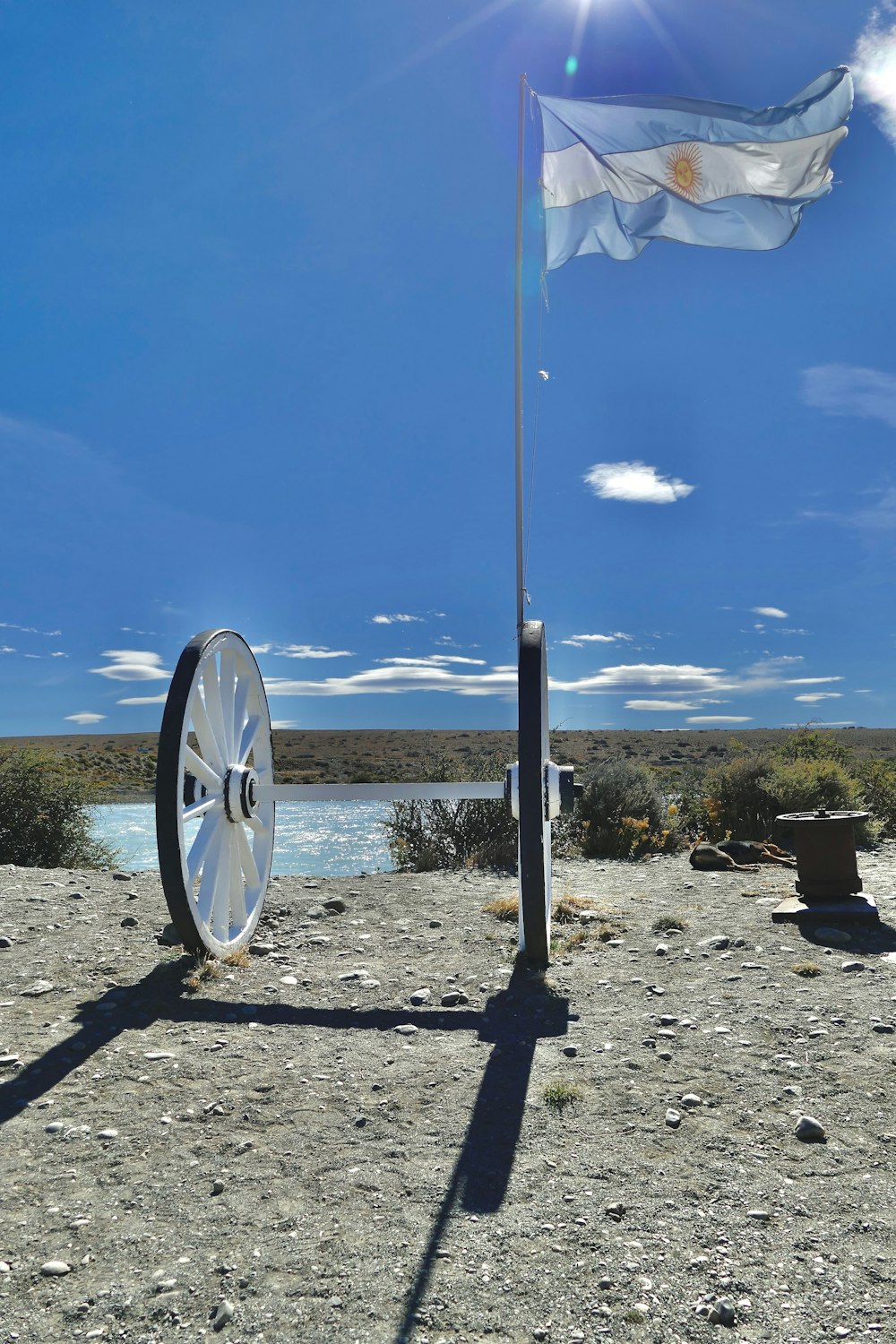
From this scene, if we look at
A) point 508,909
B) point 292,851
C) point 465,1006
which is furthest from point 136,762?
point 465,1006

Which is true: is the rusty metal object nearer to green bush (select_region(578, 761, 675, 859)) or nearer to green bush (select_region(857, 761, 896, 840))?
green bush (select_region(578, 761, 675, 859))

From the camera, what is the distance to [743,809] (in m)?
13.3

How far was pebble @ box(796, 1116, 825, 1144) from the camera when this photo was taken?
3.82 metres

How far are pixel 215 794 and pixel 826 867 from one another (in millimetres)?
5201

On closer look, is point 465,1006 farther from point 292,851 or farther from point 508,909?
point 292,851

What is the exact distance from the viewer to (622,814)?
13023mm

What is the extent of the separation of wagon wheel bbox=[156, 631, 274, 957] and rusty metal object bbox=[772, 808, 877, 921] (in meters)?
4.52

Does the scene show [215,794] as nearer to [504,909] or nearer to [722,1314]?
[504,909]

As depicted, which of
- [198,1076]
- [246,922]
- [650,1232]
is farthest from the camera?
[246,922]

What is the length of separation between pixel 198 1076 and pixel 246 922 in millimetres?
2498

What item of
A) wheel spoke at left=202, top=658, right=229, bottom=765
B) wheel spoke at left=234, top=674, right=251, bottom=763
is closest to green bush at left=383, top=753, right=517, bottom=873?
wheel spoke at left=234, top=674, right=251, bottom=763

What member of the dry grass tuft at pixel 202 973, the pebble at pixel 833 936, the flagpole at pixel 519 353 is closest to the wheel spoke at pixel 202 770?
the dry grass tuft at pixel 202 973

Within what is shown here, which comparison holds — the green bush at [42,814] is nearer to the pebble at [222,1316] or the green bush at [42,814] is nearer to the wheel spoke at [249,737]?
the wheel spoke at [249,737]

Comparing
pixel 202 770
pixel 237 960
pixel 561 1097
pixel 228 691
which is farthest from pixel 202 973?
pixel 561 1097
